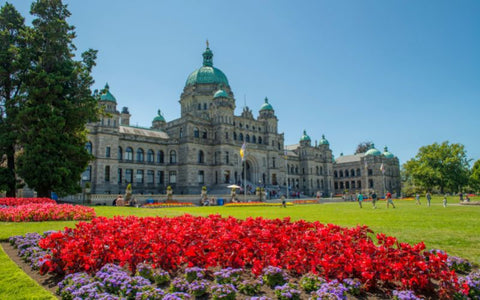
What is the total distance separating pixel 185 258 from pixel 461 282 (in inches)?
206

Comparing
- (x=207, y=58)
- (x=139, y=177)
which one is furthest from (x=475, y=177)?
(x=139, y=177)

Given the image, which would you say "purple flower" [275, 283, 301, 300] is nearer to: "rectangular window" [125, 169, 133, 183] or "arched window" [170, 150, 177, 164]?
"rectangular window" [125, 169, 133, 183]

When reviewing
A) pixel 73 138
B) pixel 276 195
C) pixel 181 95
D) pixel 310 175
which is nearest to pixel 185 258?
pixel 73 138

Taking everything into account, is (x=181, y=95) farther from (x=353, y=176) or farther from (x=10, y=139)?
(x=353, y=176)

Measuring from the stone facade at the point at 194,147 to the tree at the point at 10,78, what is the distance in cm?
1990

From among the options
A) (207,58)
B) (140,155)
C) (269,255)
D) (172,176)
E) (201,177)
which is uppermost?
(207,58)

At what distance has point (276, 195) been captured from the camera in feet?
191

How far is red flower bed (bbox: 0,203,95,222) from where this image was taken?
15.4 m

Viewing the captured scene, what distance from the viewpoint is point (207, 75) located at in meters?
63.2

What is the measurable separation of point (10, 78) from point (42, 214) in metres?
15.9

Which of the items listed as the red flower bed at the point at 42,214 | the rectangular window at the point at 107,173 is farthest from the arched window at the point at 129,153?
the red flower bed at the point at 42,214

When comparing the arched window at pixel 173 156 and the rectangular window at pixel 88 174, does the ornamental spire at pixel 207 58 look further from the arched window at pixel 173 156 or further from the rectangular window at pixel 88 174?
the rectangular window at pixel 88 174

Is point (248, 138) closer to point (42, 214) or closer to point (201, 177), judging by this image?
point (201, 177)

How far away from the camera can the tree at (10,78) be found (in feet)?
79.5
